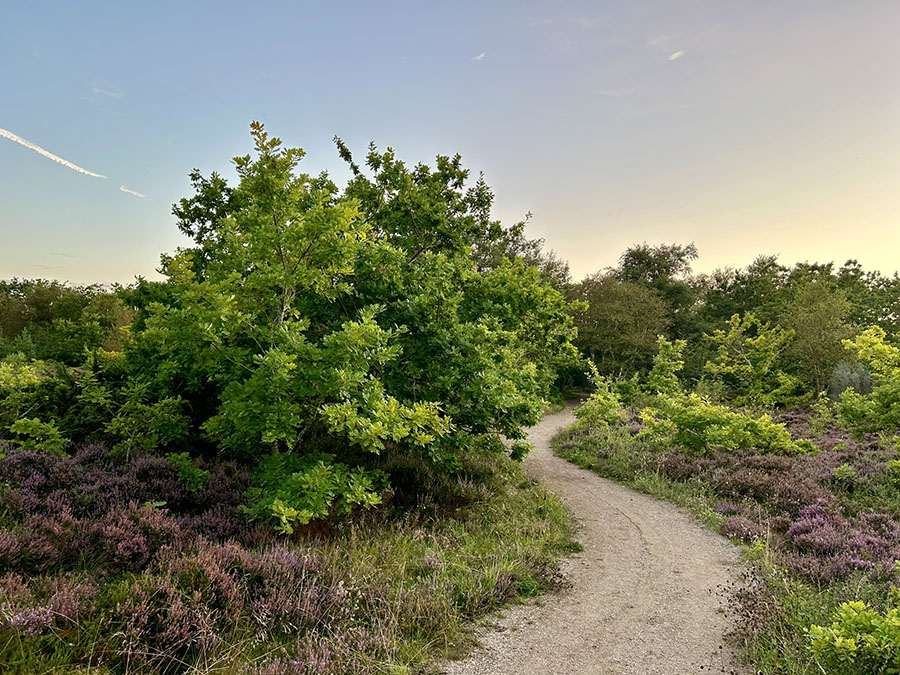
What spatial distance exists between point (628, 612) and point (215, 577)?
4301mm

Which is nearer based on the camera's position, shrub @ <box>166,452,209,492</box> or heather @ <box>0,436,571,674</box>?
heather @ <box>0,436,571,674</box>

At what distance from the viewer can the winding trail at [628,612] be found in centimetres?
388

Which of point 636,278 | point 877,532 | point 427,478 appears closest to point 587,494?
point 427,478

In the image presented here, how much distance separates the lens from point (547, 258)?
32.8m

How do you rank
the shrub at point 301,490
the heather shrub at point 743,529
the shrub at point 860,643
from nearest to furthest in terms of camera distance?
the shrub at point 860,643 → the shrub at point 301,490 → the heather shrub at point 743,529

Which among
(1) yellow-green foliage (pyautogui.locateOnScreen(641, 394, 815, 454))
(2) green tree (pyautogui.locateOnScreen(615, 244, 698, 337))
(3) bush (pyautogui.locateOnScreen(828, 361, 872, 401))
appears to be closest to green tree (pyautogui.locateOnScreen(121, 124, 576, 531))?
(1) yellow-green foliage (pyautogui.locateOnScreen(641, 394, 815, 454))

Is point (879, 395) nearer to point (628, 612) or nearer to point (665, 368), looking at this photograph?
point (628, 612)

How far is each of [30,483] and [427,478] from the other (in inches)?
217

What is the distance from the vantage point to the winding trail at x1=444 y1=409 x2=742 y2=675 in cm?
388

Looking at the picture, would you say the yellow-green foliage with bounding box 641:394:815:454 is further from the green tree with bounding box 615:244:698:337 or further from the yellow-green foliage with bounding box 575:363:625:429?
the green tree with bounding box 615:244:698:337

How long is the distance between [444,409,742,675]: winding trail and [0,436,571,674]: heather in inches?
14.8

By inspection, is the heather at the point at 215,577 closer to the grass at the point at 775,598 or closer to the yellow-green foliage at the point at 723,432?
the grass at the point at 775,598

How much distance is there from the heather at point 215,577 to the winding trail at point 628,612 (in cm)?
38

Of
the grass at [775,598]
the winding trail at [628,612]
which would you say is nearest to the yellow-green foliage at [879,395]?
the grass at [775,598]
